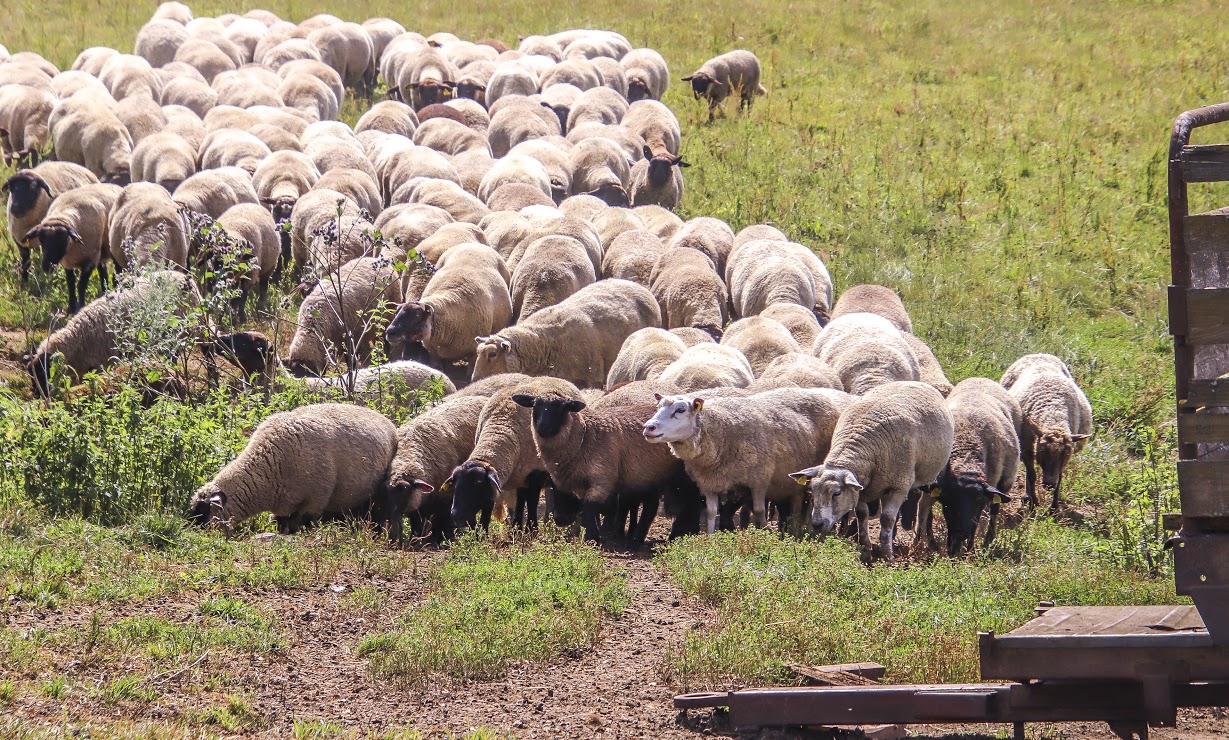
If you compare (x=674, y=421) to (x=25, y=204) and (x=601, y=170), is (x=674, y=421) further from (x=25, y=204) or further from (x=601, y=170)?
(x=25, y=204)

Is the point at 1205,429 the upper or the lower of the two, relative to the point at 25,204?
lower

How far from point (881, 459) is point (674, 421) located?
1.73 m

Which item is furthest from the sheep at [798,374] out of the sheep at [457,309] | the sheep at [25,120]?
the sheep at [25,120]

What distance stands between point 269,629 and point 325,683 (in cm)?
73

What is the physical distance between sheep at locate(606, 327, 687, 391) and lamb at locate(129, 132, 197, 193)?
8.81m

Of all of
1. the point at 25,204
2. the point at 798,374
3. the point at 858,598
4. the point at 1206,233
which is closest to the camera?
the point at 1206,233

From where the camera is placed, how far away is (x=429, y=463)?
10.4 m

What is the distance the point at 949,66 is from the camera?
2739 centimetres

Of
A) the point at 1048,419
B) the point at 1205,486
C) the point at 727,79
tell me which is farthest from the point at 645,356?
the point at 727,79

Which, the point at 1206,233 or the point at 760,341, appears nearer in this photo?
the point at 1206,233

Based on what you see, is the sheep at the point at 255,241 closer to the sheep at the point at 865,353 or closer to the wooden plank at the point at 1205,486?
the sheep at the point at 865,353

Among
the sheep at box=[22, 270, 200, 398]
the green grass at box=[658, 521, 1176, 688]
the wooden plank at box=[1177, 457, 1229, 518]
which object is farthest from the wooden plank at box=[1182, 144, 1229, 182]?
the sheep at box=[22, 270, 200, 398]

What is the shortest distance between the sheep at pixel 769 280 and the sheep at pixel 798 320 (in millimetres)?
313

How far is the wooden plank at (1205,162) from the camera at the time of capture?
4.18 m
